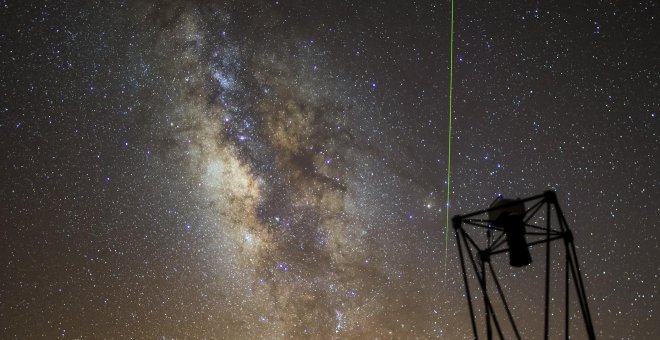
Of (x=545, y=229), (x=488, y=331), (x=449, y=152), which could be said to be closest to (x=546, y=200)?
(x=545, y=229)

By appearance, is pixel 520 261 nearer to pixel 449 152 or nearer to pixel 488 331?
pixel 488 331

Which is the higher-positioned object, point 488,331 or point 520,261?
point 520,261

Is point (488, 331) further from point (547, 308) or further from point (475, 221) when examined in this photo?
point (475, 221)

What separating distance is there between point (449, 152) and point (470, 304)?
299 inches

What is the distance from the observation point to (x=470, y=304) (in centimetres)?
843

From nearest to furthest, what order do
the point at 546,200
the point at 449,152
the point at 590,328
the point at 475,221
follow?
1. the point at 590,328
2. the point at 546,200
3. the point at 475,221
4. the point at 449,152

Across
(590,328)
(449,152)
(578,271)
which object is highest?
(449,152)

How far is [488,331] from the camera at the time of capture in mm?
8305

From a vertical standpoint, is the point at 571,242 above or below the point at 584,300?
above

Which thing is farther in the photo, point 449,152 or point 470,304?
point 449,152

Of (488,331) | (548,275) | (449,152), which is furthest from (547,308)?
(449,152)

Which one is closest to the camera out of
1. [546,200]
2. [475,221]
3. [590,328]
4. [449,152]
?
[590,328]

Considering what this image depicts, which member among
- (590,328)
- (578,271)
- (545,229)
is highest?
(545,229)

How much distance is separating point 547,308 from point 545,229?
3.70 feet
